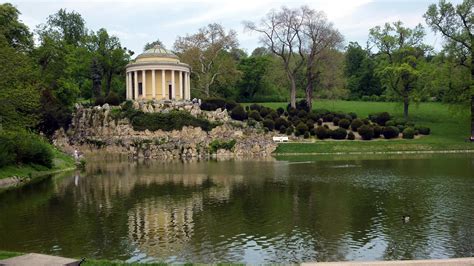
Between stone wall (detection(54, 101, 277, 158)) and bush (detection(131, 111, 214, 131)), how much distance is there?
57 cm

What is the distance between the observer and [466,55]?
182ft

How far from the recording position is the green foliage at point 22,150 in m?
29.9

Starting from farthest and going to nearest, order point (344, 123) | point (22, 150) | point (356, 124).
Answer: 1. point (344, 123)
2. point (356, 124)
3. point (22, 150)

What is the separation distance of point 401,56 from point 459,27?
11.2 meters

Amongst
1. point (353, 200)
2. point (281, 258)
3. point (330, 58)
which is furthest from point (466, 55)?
point (281, 258)

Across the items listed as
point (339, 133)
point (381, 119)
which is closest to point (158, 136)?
point (339, 133)

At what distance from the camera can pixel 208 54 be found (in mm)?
76688

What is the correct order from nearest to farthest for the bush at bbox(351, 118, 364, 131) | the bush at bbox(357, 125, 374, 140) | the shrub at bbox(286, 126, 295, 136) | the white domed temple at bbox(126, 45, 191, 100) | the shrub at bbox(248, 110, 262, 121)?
the bush at bbox(357, 125, 374, 140), the shrub at bbox(286, 126, 295, 136), the bush at bbox(351, 118, 364, 131), the shrub at bbox(248, 110, 262, 121), the white domed temple at bbox(126, 45, 191, 100)

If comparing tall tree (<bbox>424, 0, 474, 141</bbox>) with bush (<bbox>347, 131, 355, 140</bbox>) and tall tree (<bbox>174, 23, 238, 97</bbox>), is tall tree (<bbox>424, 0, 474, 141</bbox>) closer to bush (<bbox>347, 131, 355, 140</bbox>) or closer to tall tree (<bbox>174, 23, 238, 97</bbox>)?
bush (<bbox>347, 131, 355, 140</bbox>)

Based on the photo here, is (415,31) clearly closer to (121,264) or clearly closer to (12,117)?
(12,117)

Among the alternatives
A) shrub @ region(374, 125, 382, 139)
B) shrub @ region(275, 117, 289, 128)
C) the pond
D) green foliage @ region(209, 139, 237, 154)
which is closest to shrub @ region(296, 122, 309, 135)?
shrub @ region(275, 117, 289, 128)

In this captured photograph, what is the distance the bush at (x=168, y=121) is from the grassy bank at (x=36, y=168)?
52.7 feet

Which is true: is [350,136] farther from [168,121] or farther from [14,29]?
[14,29]

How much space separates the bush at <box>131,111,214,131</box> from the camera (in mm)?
58000
